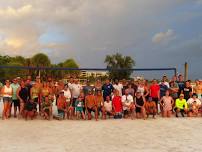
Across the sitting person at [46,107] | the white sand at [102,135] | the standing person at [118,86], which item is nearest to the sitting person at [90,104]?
the white sand at [102,135]

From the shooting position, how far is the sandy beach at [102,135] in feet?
28.6

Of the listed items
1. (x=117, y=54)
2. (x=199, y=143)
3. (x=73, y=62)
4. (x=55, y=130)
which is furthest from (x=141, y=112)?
(x=73, y=62)

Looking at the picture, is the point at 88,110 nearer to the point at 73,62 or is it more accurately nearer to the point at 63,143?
the point at 63,143

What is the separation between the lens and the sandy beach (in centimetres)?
872

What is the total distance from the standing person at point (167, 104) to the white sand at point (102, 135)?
109cm

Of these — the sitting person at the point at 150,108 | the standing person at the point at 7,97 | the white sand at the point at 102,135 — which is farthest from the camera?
the sitting person at the point at 150,108

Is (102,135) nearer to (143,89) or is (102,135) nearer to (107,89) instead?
(107,89)

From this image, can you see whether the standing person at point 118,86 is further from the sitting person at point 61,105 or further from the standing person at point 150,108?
→ the sitting person at point 61,105

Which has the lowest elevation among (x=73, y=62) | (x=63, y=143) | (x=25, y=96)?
(x=63, y=143)

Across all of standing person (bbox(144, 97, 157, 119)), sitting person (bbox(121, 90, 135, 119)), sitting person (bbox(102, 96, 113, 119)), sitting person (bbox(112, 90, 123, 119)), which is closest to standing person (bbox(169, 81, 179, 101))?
standing person (bbox(144, 97, 157, 119))

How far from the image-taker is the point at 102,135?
10352 millimetres

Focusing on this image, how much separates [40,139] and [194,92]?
25.3ft

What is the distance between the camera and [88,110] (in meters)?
13.9

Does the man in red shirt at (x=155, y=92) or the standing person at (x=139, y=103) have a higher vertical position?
the man in red shirt at (x=155, y=92)
